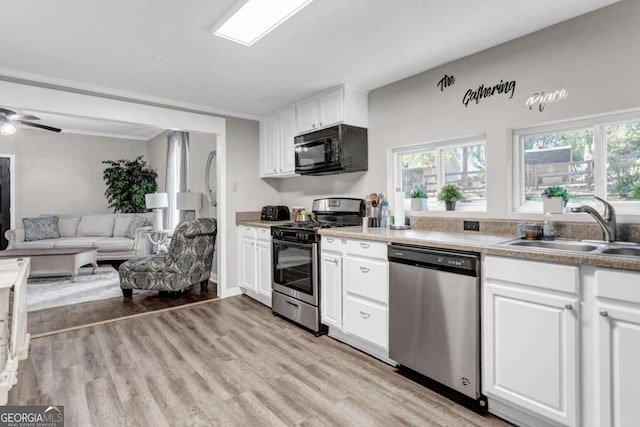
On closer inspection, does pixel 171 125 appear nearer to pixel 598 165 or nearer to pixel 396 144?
pixel 396 144

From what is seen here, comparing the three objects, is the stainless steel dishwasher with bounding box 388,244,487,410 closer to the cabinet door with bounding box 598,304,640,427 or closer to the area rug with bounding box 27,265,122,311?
the cabinet door with bounding box 598,304,640,427

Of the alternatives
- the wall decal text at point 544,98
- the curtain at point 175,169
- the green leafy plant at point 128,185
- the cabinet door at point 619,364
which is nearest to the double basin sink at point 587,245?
the cabinet door at point 619,364

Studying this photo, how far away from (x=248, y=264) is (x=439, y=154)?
8.19ft

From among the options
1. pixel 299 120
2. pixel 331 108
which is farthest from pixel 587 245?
pixel 299 120

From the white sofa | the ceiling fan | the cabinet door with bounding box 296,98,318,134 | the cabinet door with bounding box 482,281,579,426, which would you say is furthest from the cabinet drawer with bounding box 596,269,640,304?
the white sofa

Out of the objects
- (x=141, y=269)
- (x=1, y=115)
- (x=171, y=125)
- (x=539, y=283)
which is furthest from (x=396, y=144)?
(x=1, y=115)

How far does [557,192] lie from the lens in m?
2.14

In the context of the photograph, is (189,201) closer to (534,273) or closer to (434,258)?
(434,258)

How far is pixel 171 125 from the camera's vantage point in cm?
381

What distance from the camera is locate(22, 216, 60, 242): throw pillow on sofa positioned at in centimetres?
561

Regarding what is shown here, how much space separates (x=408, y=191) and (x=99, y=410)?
281 centimetres

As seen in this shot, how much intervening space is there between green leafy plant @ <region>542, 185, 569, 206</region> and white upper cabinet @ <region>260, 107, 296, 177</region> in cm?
252

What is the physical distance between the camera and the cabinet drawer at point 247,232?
3973 millimetres

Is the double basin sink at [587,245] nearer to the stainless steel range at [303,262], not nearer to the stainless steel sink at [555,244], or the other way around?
the stainless steel sink at [555,244]
